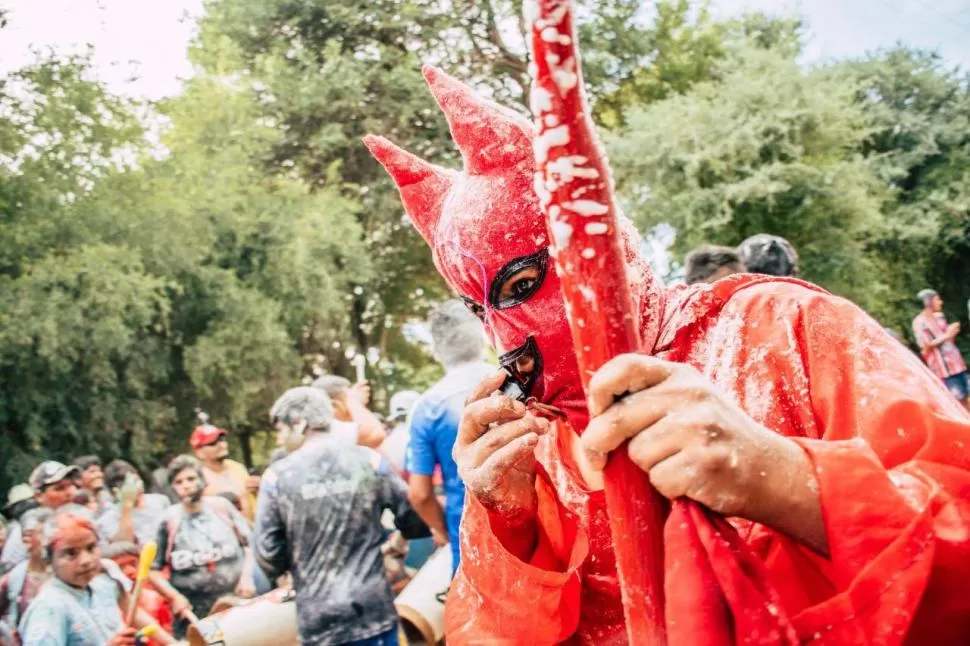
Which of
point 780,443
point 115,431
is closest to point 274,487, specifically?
point 780,443

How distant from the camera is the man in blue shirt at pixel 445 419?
4.44 m

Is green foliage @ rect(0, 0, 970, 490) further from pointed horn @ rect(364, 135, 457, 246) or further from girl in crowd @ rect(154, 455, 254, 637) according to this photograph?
pointed horn @ rect(364, 135, 457, 246)

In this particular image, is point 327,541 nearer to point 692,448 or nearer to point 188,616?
point 188,616

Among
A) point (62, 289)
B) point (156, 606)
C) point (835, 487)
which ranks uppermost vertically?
point (62, 289)

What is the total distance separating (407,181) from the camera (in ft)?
6.78

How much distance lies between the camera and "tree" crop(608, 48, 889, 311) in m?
16.7

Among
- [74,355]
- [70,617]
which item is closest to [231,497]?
[70,617]

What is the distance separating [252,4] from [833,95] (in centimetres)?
1485

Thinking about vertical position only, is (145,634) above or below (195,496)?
below

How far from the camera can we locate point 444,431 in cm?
443

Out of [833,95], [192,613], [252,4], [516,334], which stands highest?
[252,4]

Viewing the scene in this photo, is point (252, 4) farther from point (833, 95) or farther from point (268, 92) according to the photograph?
point (833, 95)

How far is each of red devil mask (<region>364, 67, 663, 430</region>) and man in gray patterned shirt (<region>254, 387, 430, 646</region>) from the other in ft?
9.90

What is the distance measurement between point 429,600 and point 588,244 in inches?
182
